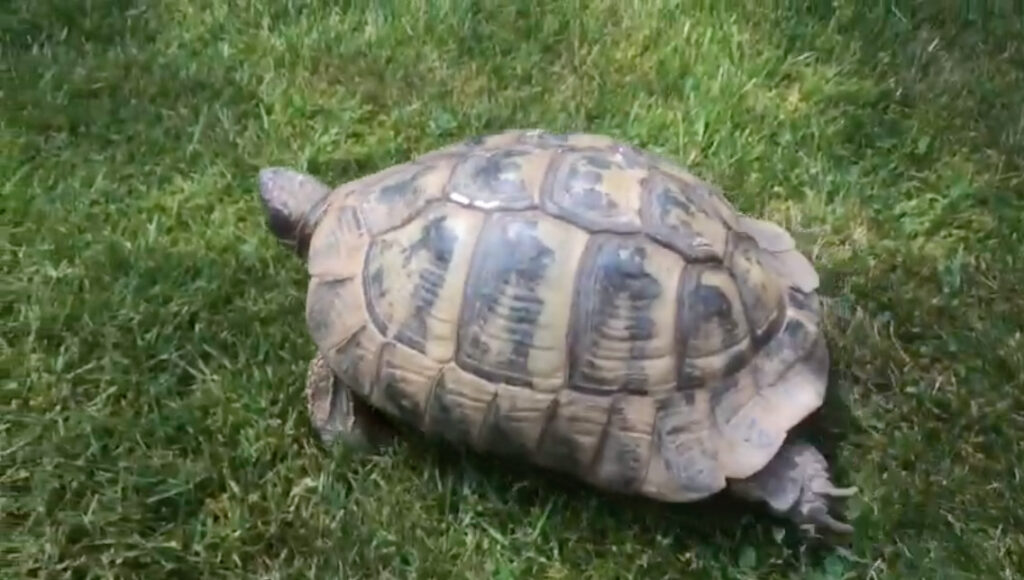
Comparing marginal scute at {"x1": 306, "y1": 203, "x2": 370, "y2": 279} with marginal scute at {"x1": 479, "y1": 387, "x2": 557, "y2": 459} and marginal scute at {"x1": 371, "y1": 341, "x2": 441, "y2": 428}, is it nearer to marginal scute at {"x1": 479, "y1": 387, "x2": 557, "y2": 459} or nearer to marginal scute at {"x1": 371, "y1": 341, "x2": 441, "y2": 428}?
marginal scute at {"x1": 371, "y1": 341, "x2": 441, "y2": 428}

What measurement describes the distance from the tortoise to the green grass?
0.65 feet

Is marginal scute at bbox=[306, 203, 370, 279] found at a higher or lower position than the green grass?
higher

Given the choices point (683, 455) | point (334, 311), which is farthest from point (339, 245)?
point (683, 455)

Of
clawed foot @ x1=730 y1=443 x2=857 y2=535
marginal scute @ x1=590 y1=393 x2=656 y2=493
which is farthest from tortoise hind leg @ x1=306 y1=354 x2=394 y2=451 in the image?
clawed foot @ x1=730 y1=443 x2=857 y2=535

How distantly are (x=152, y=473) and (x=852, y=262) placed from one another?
1926 millimetres

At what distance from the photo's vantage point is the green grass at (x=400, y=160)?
106 inches

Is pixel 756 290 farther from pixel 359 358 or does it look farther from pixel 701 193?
pixel 359 358

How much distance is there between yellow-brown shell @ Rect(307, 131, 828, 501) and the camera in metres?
2.52

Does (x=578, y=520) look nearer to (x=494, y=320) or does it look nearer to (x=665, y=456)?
(x=665, y=456)

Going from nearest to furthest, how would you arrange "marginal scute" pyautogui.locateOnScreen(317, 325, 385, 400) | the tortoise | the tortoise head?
the tortoise → "marginal scute" pyautogui.locateOnScreen(317, 325, 385, 400) → the tortoise head

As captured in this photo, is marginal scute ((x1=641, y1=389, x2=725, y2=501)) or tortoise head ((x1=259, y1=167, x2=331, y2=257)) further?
tortoise head ((x1=259, y1=167, x2=331, y2=257))

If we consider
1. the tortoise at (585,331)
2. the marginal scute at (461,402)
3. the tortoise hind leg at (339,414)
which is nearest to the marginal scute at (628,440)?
the tortoise at (585,331)

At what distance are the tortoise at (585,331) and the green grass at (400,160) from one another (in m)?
0.20

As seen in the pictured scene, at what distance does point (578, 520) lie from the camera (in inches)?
108
